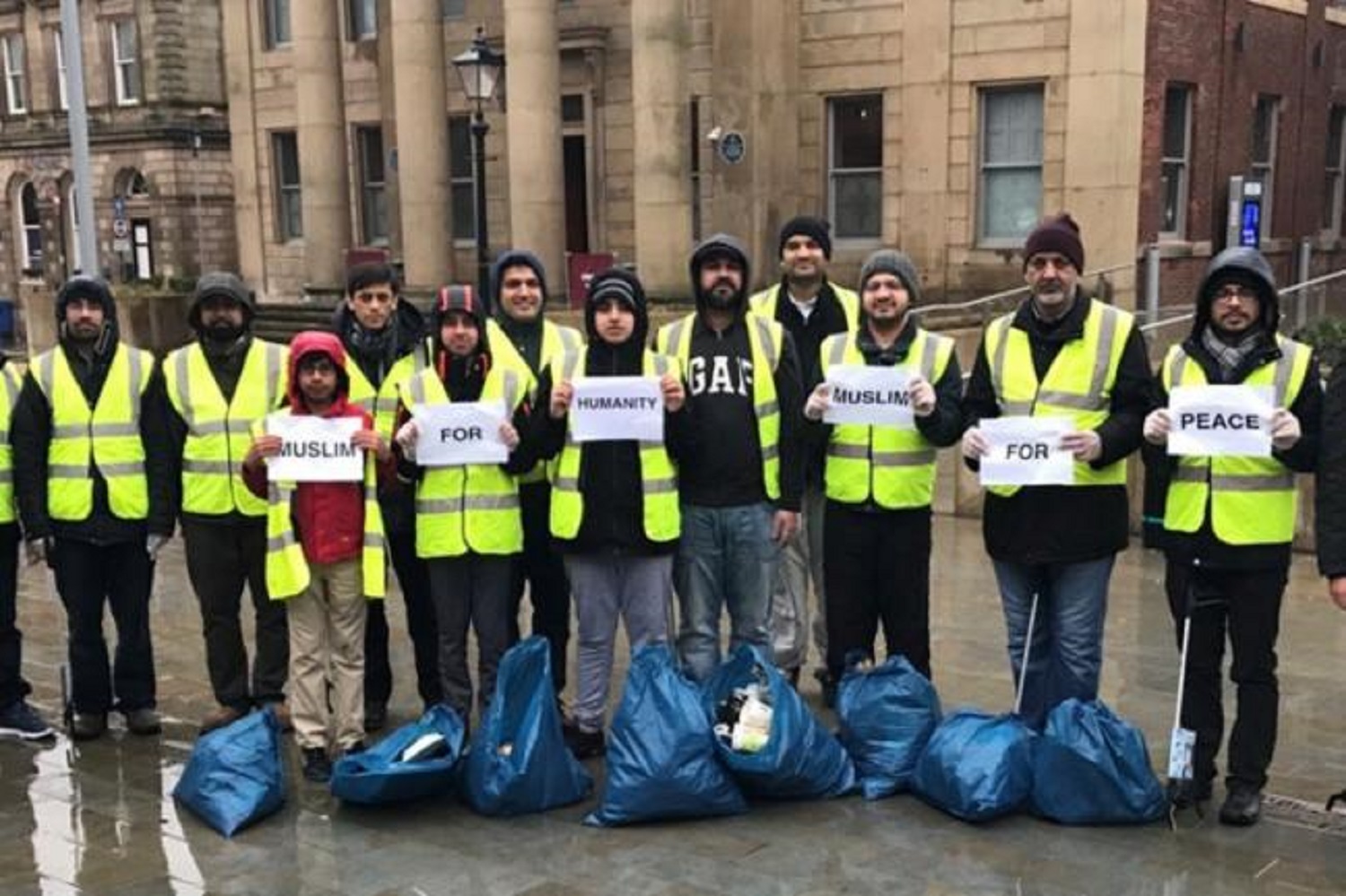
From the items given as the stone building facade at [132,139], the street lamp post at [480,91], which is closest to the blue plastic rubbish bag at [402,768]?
the street lamp post at [480,91]

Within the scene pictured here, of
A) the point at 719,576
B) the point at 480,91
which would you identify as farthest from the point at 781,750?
the point at 480,91

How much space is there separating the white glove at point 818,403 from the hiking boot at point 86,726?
369 centimetres

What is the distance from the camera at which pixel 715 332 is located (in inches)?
237

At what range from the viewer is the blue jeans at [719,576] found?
6.02 m

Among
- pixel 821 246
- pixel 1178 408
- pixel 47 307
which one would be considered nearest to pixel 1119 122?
pixel 821 246

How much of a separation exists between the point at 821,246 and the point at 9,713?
14.7ft

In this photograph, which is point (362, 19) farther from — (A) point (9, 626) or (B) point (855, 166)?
(A) point (9, 626)

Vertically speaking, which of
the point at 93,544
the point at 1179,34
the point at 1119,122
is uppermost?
the point at 1179,34

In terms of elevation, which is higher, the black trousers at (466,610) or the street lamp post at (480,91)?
the street lamp post at (480,91)

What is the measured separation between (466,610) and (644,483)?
1.01 m

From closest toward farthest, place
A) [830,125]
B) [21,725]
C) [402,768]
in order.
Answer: [402,768] < [21,725] < [830,125]

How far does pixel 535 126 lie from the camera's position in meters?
20.7

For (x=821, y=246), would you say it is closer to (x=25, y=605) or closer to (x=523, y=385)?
(x=523, y=385)

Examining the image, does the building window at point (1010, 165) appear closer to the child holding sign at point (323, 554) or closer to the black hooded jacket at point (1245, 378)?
the black hooded jacket at point (1245, 378)
